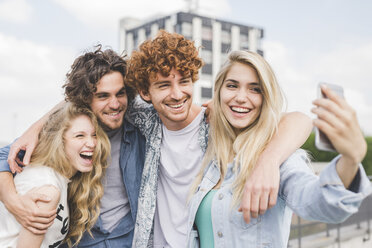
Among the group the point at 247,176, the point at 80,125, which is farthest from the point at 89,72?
the point at 247,176

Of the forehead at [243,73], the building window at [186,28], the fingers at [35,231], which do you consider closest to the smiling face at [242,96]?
the forehead at [243,73]

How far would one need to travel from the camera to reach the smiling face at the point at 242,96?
233 cm

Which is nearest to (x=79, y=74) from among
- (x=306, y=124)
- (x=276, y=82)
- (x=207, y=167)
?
(x=207, y=167)

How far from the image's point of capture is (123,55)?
3.29 metres

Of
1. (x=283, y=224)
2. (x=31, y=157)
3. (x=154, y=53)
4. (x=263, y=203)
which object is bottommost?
(x=283, y=224)

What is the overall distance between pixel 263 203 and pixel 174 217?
1.14 meters

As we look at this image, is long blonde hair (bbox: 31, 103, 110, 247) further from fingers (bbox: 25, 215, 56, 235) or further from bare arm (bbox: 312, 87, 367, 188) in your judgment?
bare arm (bbox: 312, 87, 367, 188)

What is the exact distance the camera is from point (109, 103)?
2871mm

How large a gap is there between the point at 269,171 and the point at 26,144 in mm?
1774

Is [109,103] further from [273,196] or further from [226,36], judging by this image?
A: [226,36]

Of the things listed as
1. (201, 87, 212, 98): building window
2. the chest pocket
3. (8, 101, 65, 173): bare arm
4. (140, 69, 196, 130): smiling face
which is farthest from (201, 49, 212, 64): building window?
the chest pocket

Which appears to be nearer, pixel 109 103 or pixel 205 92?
pixel 109 103

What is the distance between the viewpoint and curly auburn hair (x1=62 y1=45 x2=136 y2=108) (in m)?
2.89

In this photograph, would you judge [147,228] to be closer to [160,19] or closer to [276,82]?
[276,82]
